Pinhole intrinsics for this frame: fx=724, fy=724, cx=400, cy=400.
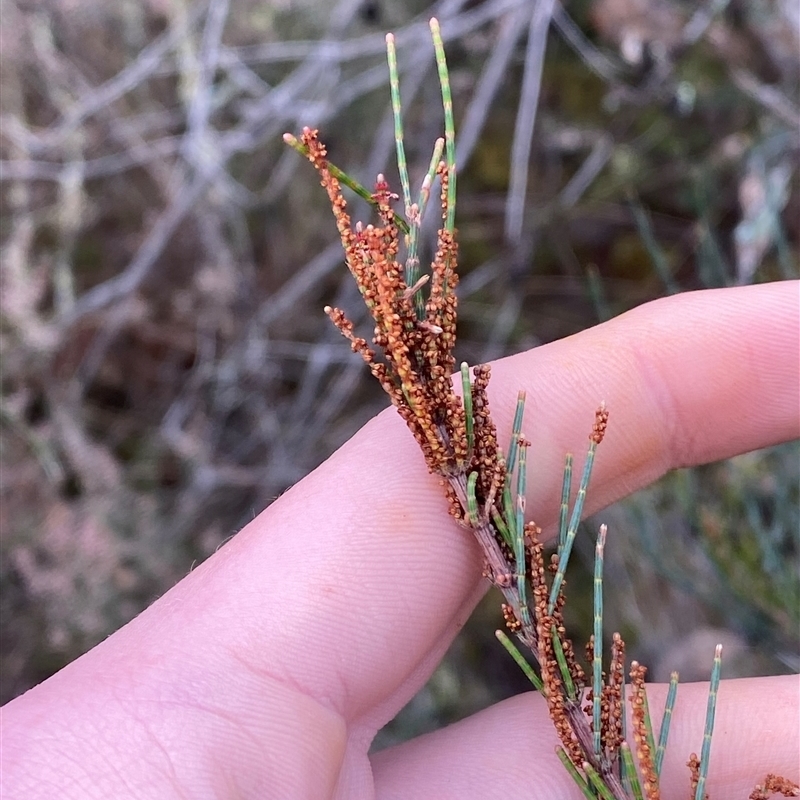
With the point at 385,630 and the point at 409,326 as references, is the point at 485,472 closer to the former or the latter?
the point at 409,326

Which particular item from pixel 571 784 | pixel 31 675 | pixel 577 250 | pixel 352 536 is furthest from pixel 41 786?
pixel 577 250

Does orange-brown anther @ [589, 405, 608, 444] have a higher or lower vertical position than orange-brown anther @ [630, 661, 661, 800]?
higher

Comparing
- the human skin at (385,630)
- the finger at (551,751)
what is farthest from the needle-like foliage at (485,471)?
the finger at (551,751)

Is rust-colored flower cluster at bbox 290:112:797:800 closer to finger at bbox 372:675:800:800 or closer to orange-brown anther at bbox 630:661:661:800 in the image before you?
orange-brown anther at bbox 630:661:661:800

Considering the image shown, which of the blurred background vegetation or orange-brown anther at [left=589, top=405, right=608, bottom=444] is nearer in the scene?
orange-brown anther at [left=589, top=405, right=608, bottom=444]

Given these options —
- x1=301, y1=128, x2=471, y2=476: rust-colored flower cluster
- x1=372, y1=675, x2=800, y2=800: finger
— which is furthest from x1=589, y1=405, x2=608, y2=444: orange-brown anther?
x1=372, y1=675, x2=800, y2=800: finger

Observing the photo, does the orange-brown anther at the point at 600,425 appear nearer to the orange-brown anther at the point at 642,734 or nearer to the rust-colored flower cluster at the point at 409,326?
the rust-colored flower cluster at the point at 409,326

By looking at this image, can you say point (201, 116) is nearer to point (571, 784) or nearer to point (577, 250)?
point (577, 250)
